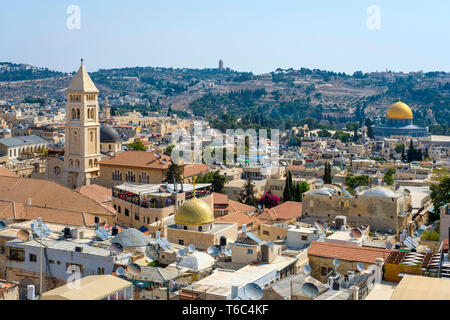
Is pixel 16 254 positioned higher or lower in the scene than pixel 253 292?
lower

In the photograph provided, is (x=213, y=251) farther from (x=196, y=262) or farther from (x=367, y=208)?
(x=367, y=208)

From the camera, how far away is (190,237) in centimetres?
1969

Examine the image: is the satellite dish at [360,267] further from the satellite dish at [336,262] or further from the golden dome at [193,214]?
the golden dome at [193,214]

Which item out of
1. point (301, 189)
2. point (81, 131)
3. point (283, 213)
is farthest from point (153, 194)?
point (301, 189)

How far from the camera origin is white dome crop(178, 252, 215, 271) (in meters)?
15.8

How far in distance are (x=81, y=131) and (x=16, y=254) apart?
56.2 feet

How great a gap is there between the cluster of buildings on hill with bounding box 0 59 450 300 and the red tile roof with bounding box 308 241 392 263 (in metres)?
0.03

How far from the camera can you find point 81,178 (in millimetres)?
34188

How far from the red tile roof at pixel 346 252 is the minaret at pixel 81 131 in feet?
63.6

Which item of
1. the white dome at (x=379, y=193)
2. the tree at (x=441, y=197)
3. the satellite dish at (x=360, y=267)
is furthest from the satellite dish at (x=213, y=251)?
the tree at (x=441, y=197)

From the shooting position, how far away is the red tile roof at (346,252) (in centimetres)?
1603

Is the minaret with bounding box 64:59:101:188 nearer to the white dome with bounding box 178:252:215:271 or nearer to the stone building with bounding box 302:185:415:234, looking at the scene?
the stone building with bounding box 302:185:415:234
